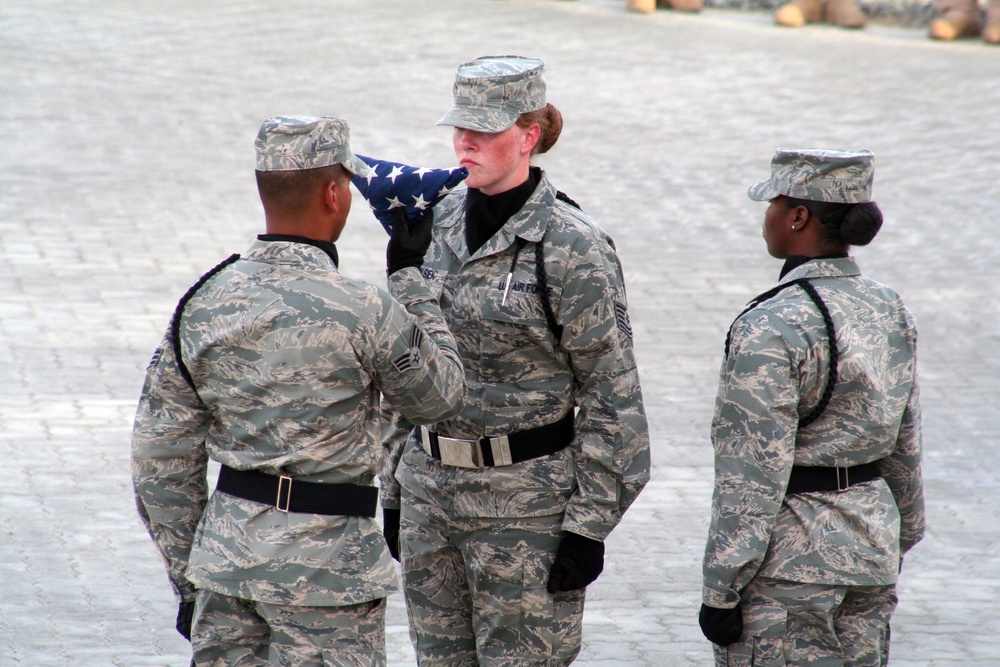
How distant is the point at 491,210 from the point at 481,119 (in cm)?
27

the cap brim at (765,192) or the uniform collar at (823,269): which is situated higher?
the cap brim at (765,192)

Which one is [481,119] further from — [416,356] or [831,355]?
[831,355]

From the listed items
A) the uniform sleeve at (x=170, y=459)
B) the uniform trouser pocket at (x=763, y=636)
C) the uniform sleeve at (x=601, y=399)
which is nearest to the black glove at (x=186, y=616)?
the uniform sleeve at (x=170, y=459)

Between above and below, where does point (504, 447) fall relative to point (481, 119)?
below

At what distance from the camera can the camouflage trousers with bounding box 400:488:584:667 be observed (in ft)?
12.0

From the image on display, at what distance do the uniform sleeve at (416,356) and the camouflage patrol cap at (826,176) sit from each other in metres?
1.01

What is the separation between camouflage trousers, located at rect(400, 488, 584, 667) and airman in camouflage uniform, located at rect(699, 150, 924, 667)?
18.1 inches

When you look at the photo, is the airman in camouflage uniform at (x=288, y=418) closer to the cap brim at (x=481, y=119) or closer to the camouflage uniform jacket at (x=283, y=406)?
the camouflage uniform jacket at (x=283, y=406)

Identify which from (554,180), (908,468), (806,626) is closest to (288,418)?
→ (806,626)

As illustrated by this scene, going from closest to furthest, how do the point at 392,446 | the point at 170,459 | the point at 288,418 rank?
the point at 288,418, the point at 170,459, the point at 392,446

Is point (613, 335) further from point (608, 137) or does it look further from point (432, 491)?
point (608, 137)

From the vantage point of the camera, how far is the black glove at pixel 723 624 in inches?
135

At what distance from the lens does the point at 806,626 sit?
11.4 feet

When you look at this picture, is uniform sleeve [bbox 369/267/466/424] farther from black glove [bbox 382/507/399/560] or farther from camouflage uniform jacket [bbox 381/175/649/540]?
black glove [bbox 382/507/399/560]
